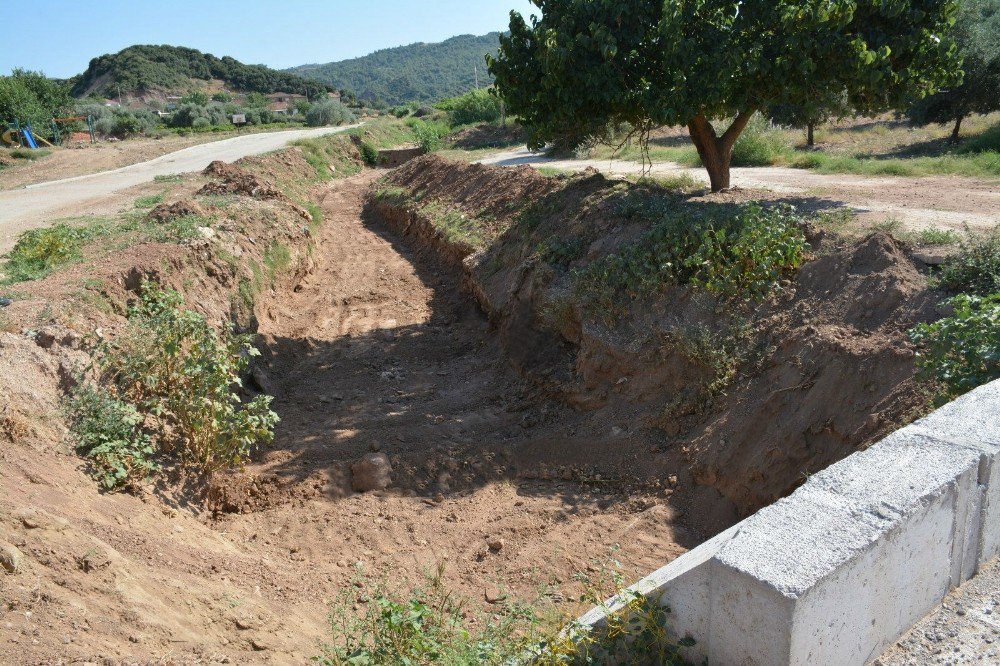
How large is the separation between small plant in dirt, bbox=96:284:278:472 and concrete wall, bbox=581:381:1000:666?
3976 millimetres

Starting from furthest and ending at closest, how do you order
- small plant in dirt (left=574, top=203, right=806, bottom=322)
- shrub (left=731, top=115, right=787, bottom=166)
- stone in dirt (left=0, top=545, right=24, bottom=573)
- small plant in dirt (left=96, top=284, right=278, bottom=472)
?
1. shrub (left=731, top=115, right=787, bottom=166)
2. small plant in dirt (left=574, top=203, right=806, bottom=322)
3. small plant in dirt (left=96, top=284, right=278, bottom=472)
4. stone in dirt (left=0, top=545, right=24, bottom=573)

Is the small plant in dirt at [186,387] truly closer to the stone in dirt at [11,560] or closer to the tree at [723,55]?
the stone in dirt at [11,560]

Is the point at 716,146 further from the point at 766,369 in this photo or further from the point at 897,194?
the point at 766,369

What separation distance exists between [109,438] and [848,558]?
16.9 ft

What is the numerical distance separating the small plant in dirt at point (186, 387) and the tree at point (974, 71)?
18613 mm

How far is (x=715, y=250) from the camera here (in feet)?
24.4

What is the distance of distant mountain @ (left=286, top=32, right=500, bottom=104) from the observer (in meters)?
138

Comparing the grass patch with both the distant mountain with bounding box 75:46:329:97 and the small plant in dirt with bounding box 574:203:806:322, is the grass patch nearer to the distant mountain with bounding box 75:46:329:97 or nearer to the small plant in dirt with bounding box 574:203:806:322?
the small plant in dirt with bounding box 574:203:806:322

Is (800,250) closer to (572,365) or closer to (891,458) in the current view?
(572,365)

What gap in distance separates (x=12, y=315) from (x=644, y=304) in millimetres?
5784

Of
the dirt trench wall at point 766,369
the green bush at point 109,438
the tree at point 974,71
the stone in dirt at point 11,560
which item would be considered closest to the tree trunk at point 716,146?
the dirt trench wall at point 766,369

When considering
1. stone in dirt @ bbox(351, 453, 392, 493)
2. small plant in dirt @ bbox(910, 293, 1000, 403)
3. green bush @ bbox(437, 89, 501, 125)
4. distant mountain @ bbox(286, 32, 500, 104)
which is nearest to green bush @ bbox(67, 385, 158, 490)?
stone in dirt @ bbox(351, 453, 392, 493)

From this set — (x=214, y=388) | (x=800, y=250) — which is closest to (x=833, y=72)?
(x=800, y=250)

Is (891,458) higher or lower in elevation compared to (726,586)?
higher
